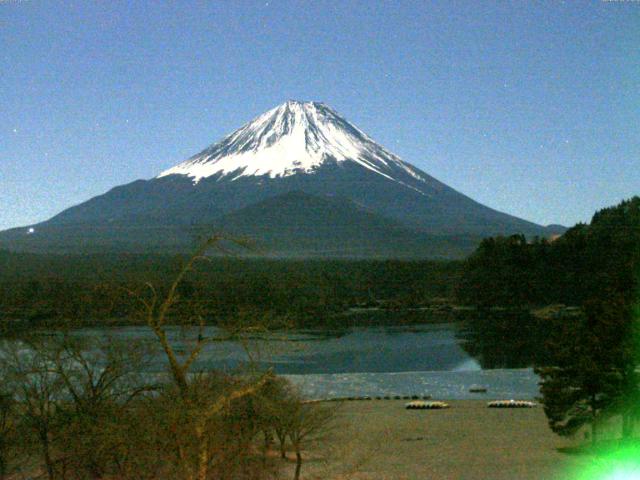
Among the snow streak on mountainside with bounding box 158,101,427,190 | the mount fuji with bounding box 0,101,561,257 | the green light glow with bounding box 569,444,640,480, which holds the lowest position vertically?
the green light glow with bounding box 569,444,640,480

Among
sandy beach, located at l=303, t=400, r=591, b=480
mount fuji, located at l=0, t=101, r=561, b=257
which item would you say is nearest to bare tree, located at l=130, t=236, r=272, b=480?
sandy beach, located at l=303, t=400, r=591, b=480

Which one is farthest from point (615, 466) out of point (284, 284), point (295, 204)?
point (295, 204)

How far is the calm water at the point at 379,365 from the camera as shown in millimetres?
26641

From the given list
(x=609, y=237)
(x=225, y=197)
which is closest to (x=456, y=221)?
(x=225, y=197)

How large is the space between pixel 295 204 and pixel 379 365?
101 meters

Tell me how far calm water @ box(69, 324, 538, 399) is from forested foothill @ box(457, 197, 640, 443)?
157 centimetres

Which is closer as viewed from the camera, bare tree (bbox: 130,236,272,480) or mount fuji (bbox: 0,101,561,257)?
bare tree (bbox: 130,236,272,480)

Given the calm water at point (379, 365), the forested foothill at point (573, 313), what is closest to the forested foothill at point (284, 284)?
the calm water at point (379, 365)

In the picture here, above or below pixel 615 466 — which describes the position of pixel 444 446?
below

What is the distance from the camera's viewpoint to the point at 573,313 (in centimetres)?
5253

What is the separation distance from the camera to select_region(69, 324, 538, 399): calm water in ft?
87.4

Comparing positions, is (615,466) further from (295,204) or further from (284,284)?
(295,204)

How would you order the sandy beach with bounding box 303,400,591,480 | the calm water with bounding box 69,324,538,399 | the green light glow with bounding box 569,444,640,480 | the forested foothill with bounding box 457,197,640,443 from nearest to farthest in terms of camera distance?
the green light glow with bounding box 569,444,640,480 → the sandy beach with bounding box 303,400,591,480 → the forested foothill with bounding box 457,197,640,443 → the calm water with bounding box 69,324,538,399

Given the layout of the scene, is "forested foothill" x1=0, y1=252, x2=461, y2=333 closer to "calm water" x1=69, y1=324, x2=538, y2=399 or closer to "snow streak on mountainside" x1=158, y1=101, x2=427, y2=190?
"calm water" x1=69, y1=324, x2=538, y2=399
